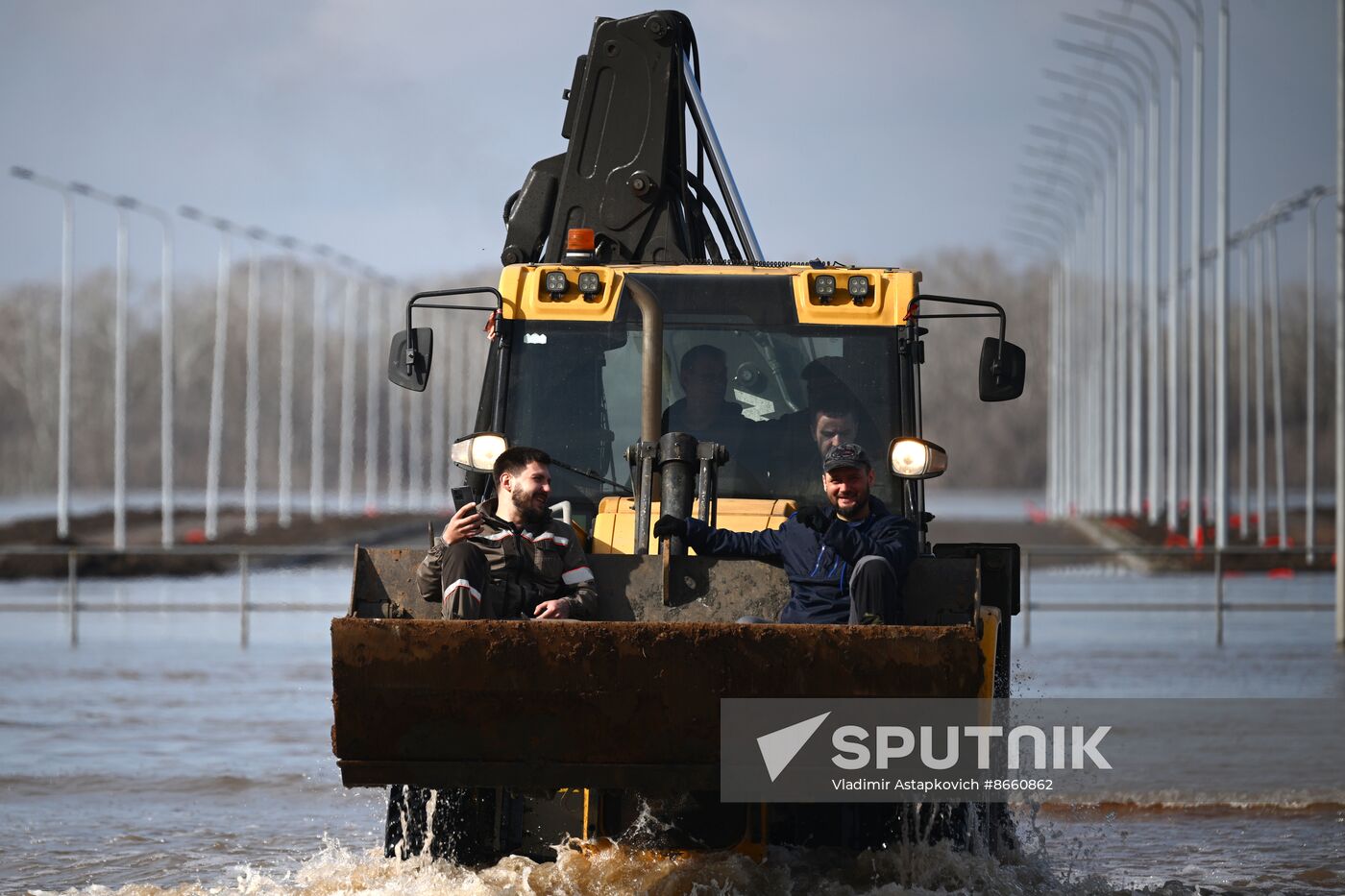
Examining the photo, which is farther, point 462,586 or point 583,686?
point 462,586

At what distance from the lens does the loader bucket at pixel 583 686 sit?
6.98 m

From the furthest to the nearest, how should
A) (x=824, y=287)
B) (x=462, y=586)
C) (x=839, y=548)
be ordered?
(x=824, y=287) → (x=839, y=548) → (x=462, y=586)

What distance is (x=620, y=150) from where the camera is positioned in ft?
40.8

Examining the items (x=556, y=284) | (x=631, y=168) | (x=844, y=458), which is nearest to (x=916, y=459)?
(x=844, y=458)

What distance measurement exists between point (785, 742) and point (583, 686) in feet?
2.59

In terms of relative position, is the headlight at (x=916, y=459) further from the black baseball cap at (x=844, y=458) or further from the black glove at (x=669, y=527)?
the black glove at (x=669, y=527)

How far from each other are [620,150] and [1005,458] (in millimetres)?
130170

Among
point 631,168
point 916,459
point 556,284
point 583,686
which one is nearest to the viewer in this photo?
point 583,686

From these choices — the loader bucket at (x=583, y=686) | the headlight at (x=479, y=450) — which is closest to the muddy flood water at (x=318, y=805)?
the loader bucket at (x=583, y=686)

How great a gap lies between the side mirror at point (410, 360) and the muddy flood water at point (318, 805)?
2515 millimetres

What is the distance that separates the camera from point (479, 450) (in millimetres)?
9141

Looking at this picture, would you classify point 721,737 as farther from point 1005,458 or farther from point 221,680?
point 1005,458

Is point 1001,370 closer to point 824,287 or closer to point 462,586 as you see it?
point 824,287

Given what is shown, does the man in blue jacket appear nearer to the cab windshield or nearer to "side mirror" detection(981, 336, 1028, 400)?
the cab windshield
